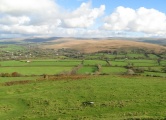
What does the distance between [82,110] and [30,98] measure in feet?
35.1

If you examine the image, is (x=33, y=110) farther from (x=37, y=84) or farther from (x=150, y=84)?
(x=150, y=84)

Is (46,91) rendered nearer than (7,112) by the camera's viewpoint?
No

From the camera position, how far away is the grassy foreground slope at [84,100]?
29141mm

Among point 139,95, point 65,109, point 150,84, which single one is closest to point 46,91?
point 65,109

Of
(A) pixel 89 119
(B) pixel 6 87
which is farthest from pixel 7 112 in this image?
(B) pixel 6 87

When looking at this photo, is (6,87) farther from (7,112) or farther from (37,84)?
(7,112)

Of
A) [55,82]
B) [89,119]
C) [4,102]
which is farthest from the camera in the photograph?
[55,82]

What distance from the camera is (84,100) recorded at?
35688 mm

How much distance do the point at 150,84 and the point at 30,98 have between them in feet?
71.1

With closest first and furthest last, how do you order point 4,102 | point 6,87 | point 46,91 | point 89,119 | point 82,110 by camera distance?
point 89,119 < point 82,110 < point 4,102 < point 46,91 < point 6,87

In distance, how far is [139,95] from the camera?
37031 mm

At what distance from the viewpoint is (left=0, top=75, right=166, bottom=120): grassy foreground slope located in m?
29.1

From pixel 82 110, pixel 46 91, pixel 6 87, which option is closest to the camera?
pixel 82 110

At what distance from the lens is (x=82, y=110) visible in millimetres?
30781
